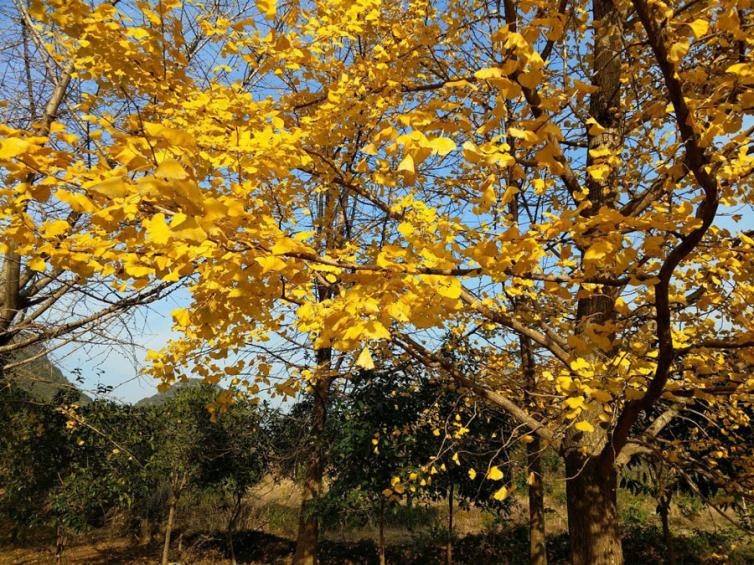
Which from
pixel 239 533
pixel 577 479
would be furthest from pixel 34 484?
pixel 577 479

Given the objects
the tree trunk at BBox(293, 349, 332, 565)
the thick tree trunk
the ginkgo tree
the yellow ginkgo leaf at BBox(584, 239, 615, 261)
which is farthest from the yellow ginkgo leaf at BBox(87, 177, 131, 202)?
the tree trunk at BBox(293, 349, 332, 565)

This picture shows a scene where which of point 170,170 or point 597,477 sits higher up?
point 170,170

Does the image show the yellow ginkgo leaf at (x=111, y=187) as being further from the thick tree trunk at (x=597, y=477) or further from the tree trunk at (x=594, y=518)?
the tree trunk at (x=594, y=518)

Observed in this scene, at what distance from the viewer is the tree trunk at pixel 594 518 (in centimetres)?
281

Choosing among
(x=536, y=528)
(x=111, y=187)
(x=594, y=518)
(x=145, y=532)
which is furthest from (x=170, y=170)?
(x=145, y=532)

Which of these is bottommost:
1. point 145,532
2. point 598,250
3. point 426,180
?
point 145,532

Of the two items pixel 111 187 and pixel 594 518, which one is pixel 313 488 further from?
pixel 111 187

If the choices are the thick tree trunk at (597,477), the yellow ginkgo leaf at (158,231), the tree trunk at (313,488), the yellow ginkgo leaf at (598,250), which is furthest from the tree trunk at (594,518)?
the tree trunk at (313,488)

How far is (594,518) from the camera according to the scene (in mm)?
2885

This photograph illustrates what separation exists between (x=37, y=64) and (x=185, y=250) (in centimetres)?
453

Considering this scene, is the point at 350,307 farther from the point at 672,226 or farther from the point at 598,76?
the point at 598,76

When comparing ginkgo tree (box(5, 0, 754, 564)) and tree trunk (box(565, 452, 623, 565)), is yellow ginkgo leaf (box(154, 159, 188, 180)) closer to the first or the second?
ginkgo tree (box(5, 0, 754, 564))

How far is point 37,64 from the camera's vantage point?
4074 mm

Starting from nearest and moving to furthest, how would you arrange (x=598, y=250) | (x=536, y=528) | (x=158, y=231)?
1. (x=158, y=231)
2. (x=598, y=250)
3. (x=536, y=528)
